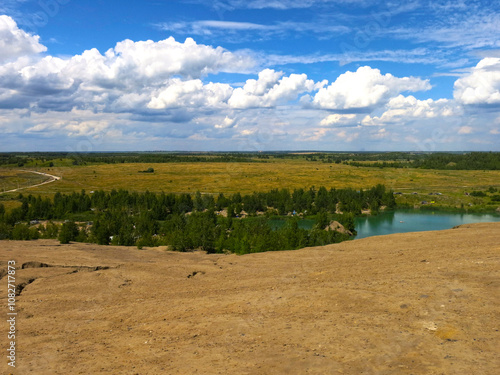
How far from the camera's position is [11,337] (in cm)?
1185

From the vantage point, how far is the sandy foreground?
9.41 metres

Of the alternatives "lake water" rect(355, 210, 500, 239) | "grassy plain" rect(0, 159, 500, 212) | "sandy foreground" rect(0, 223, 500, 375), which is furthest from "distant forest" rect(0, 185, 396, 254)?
"grassy plain" rect(0, 159, 500, 212)

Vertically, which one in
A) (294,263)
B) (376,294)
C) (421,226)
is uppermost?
(376,294)

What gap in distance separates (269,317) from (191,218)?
44746mm

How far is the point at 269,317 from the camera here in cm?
1239

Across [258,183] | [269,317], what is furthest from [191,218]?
[258,183]

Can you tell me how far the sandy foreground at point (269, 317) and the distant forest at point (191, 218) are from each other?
52.8ft

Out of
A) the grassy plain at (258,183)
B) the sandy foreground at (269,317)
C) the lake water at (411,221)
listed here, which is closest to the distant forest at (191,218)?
the lake water at (411,221)

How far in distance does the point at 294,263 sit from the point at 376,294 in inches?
356

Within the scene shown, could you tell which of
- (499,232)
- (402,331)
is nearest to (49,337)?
(402,331)

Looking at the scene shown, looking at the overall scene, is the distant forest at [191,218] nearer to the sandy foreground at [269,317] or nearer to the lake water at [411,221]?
the lake water at [411,221]

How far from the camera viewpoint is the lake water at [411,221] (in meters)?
61.9

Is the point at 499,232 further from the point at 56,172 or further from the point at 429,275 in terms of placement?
the point at 56,172

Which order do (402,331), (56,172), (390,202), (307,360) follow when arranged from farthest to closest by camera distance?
(56,172) < (390,202) < (402,331) < (307,360)
